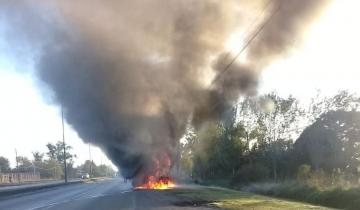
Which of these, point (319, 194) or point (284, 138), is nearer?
point (319, 194)

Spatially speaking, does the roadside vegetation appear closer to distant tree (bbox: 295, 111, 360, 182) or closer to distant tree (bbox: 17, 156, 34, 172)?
distant tree (bbox: 295, 111, 360, 182)

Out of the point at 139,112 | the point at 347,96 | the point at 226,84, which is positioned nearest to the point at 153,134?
the point at 139,112

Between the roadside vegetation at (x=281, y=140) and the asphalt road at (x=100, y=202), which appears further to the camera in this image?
the roadside vegetation at (x=281, y=140)

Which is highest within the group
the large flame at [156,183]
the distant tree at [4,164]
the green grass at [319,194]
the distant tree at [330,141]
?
the distant tree at [4,164]

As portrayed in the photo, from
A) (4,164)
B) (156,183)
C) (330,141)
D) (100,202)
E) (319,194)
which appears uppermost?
(4,164)

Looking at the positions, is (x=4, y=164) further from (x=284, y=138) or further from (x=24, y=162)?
(x=284, y=138)

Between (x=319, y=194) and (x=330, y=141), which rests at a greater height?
(x=330, y=141)

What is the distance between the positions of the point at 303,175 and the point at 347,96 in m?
14.2

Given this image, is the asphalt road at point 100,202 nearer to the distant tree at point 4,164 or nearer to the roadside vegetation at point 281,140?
the roadside vegetation at point 281,140

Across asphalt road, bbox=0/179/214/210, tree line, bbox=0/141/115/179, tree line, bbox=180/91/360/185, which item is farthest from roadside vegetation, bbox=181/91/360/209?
tree line, bbox=0/141/115/179

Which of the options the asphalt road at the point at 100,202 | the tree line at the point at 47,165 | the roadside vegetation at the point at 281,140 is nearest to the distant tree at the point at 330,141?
the roadside vegetation at the point at 281,140

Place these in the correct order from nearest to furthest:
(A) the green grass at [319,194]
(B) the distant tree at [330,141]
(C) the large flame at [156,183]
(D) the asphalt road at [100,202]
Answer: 1. (D) the asphalt road at [100,202]
2. (A) the green grass at [319,194]
3. (C) the large flame at [156,183]
4. (B) the distant tree at [330,141]

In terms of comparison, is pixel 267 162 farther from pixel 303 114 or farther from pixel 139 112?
pixel 139 112

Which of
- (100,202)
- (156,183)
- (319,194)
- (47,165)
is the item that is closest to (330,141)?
(156,183)
